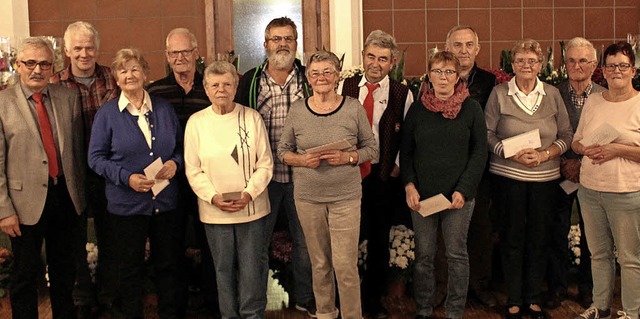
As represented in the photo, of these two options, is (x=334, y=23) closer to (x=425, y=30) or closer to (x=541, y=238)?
(x=425, y=30)

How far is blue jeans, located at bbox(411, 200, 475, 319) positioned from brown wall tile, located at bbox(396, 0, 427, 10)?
168 inches

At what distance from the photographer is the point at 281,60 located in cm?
394

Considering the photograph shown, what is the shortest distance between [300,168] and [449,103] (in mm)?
803

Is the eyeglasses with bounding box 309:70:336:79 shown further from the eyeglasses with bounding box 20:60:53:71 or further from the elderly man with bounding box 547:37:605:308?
the elderly man with bounding box 547:37:605:308

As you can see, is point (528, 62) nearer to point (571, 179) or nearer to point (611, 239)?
point (571, 179)

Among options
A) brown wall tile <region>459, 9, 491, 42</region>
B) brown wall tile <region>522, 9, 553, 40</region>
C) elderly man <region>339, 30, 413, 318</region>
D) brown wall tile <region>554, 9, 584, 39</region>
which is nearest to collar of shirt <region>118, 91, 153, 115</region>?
elderly man <region>339, 30, 413, 318</region>

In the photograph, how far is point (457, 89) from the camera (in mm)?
3826

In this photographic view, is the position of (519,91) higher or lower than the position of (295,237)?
higher

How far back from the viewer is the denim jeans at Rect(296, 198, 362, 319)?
370 centimetres

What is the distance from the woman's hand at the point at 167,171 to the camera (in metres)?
3.63

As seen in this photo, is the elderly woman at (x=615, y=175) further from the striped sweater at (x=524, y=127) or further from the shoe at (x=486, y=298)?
the shoe at (x=486, y=298)

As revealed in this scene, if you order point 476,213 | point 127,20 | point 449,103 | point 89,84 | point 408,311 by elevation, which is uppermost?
point 127,20

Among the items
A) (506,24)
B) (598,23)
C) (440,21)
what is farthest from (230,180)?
(598,23)

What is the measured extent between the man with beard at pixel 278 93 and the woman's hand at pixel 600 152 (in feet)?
4.70
